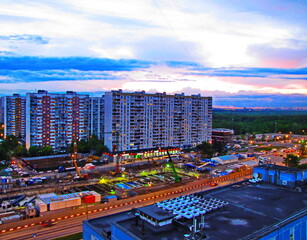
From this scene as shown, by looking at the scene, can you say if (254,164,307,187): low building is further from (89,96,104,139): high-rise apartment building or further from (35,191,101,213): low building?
(89,96,104,139): high-rise apartment building

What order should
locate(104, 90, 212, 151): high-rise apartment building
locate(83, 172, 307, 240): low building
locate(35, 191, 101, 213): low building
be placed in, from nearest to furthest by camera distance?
locate(83, 172, 307, 240): low building < locate(35, 191, 101, 213): low building < locate(104, 90, 212, 151): high-rise apartment building

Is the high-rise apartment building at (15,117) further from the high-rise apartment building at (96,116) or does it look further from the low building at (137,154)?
the low building at (137,154)

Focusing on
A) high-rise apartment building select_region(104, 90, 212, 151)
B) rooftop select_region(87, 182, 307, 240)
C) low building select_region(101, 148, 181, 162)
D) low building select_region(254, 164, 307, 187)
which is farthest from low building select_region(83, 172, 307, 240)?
high-rise apartment building select_region(104, 90, 212, 151)

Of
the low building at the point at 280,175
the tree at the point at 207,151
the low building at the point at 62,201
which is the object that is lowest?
the low building at the point at 62,201

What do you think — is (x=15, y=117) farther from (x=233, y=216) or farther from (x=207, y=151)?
(x=233, y=216)

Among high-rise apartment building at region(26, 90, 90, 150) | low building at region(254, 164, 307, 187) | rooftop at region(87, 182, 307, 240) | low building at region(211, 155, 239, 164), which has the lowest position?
low building at region(211, 155, 239, 164)

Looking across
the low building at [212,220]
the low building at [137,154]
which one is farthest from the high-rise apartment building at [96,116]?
the low building at [212,220]
